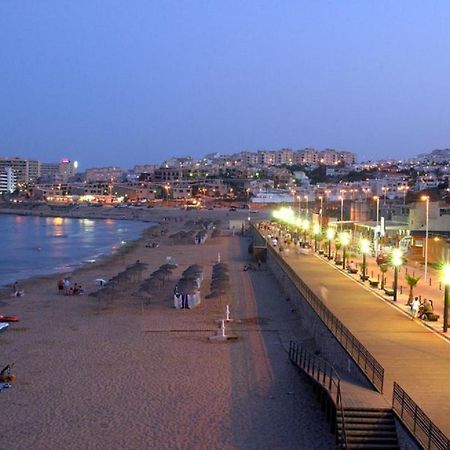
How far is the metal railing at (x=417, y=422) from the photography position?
7910 millimetres

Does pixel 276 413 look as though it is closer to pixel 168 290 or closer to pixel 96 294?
pixel 96 294

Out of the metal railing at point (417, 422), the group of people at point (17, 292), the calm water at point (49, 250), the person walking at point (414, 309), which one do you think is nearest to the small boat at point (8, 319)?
the group of people at point (17, 292)

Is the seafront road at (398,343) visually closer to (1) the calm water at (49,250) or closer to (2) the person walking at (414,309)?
(2) the person walking at (414,309)

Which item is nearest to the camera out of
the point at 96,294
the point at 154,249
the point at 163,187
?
the point at 96,294

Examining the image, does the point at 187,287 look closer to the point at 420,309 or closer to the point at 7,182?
the point at 420,309

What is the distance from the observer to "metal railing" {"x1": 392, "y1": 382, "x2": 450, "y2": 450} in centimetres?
791

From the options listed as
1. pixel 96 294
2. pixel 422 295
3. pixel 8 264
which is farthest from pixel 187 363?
pixel 8 264

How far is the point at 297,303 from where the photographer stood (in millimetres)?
20688

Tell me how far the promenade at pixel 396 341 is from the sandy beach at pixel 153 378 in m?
1.42

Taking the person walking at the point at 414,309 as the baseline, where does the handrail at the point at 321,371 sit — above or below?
below

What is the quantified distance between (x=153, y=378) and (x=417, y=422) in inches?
273

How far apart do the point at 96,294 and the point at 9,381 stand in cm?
1009

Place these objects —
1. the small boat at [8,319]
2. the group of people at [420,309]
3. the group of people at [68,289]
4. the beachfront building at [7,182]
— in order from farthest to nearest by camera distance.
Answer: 1. the beachfront building at [7,182]
2. the group of people at [68,289]
3. the small boat at [8,319]
4. the group of people at [420,309]

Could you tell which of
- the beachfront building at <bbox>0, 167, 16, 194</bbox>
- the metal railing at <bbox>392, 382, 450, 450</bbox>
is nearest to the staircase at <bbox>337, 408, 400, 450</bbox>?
the metal railing at <bbox>392, 382, 450, 450</bbox>
